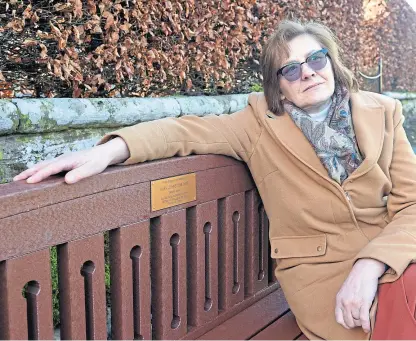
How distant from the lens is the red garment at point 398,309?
201 centimetres

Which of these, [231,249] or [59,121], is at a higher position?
[59,121]

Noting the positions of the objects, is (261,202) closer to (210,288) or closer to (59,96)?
(210,288)

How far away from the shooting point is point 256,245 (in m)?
2.79

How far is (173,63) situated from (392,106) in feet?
5.00

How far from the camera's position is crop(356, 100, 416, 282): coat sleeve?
2154 mm

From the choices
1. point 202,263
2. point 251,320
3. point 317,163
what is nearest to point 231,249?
point 202,263

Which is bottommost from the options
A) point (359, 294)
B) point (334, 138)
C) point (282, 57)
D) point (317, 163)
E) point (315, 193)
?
point (359, 294)

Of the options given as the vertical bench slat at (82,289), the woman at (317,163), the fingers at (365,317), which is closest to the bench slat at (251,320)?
the woman at (317,163)

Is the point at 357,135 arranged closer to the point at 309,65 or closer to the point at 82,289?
the point at 309,65

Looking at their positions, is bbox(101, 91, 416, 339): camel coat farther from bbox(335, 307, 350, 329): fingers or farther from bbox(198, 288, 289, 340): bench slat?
bbox(198, 288, 289, 340): bench slat

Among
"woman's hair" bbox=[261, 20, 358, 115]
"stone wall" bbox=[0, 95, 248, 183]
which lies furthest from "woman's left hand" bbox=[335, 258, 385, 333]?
"stone wall" bbox=[0, 95, 248, 183]

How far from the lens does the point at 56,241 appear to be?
174cm

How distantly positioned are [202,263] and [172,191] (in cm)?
39

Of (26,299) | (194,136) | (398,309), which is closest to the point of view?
(26,299)
